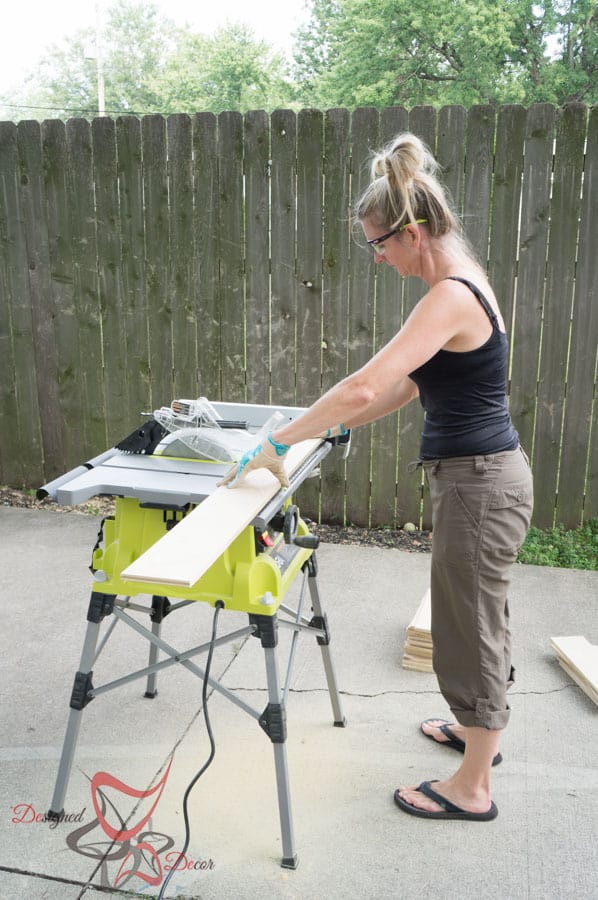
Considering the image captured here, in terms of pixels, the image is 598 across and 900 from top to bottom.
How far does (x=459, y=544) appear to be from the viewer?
7.03 ft

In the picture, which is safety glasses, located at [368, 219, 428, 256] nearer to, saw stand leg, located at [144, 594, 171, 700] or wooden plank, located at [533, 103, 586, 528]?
saw stand leg, located at [144, 594, 171, 700]

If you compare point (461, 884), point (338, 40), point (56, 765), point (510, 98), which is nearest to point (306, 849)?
point (461, 884)

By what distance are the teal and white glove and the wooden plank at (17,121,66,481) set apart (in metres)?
3.41

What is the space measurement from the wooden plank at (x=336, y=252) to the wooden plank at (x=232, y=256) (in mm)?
535

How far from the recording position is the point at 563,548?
446 centimetres

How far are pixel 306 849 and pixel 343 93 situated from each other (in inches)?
1393

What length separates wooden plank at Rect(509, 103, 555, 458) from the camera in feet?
13.5

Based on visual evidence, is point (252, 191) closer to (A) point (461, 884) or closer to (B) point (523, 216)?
(B) point (523, 216)

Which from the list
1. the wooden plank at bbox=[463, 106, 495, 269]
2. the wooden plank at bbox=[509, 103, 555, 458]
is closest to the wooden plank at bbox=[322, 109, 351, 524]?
the wooden plank at bbox=[463, 106, 495, 269]

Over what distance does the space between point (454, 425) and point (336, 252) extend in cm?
263

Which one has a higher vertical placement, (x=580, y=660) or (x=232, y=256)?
(x=232, y=256)

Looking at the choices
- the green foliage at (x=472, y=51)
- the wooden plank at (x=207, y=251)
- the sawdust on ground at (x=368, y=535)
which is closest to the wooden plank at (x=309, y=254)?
the sawdust on ground at (x=368, y=535)

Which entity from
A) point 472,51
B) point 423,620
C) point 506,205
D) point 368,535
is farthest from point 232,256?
point 472,51

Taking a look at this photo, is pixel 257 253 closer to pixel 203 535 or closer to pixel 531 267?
pixel 531 267
